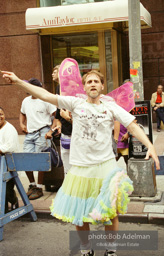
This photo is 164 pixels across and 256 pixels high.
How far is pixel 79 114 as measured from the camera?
361 centimetres

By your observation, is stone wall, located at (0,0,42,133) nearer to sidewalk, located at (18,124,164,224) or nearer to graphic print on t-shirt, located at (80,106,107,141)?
sidewalk, located at (18,124,164,224)

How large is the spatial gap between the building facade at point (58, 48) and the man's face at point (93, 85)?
8.86m

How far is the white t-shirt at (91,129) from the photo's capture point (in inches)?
140

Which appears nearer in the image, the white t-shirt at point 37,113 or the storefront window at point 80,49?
the white t-shirt at point 37,113

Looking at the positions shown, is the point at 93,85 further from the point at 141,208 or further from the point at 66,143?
the point at 141,208

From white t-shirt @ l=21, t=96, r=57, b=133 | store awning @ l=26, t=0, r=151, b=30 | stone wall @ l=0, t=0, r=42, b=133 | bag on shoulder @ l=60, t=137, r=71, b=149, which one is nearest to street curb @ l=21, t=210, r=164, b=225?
bag on shoulder @ l=60, t=137, r=71, b=149

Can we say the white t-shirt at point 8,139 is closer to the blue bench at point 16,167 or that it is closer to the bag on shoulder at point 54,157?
the blue bench at point 16,167

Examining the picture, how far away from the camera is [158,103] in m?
12.2

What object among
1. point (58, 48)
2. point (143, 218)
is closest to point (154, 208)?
point (143, 218)

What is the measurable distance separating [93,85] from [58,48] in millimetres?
9555

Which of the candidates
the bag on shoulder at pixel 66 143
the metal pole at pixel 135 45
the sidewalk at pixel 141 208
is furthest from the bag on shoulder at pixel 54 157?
the metal pole at pixel 135 45

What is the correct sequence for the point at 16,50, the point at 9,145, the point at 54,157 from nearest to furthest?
the point at 9,145
the point at 54,157
the point at 16,50

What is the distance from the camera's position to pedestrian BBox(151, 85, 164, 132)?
11953 mm

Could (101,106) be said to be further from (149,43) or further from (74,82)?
(149,43)
